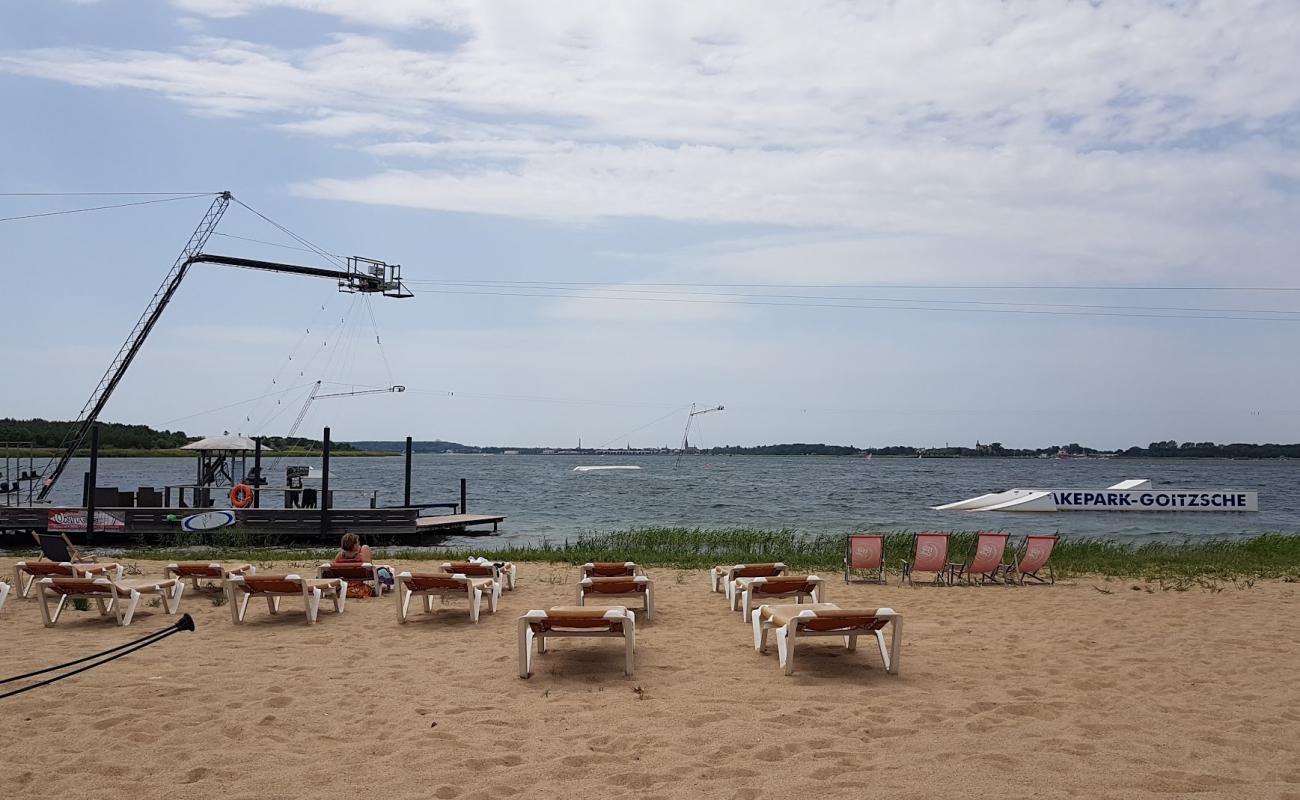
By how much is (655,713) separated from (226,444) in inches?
862

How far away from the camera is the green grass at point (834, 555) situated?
14.2m

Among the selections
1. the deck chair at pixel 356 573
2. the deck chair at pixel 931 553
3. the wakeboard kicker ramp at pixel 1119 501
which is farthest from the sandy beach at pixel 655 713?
the wakeboard kicker ramp at pixel 1119 501

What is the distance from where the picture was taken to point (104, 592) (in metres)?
8.88

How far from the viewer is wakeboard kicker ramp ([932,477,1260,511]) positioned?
132ft

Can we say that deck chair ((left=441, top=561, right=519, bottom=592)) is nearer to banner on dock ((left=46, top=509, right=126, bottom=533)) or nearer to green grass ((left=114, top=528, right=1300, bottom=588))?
green grass ((left=114, top=528, right=1300, bottom=588))

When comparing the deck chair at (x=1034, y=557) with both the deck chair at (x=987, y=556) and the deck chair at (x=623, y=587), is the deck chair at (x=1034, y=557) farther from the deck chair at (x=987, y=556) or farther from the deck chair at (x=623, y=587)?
the deck chair at (x=623, y=587)

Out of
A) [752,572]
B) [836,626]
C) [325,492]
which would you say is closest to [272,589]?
[752,572]

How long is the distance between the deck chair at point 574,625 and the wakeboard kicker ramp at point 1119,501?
36046 millimetres

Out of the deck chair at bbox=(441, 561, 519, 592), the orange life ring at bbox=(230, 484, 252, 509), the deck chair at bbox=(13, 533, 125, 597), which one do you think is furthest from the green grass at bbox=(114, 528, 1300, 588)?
the deck chair at bbox=(441, 561, 519, 592)

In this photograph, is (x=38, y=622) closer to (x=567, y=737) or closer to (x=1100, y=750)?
(x=567, y=737)

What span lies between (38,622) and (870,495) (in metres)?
48.8

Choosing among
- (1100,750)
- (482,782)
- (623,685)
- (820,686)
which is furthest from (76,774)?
(1100,750)

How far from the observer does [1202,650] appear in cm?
796

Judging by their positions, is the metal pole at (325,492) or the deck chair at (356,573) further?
the metal pole at (325,492)
